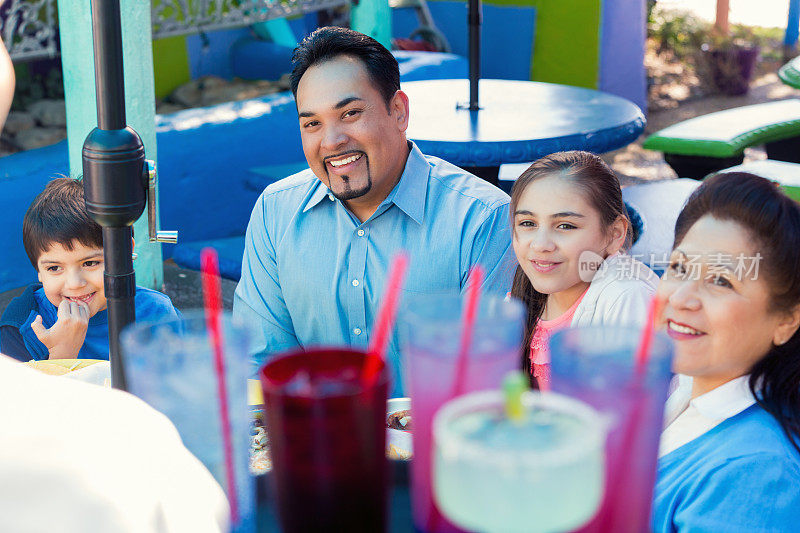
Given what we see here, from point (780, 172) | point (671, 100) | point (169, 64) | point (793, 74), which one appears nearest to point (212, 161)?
point (169, 64)

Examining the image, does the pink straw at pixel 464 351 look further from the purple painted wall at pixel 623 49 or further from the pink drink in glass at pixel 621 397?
the purple painted wall at pixel 623 49

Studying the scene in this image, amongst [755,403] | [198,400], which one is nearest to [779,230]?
[755,403]

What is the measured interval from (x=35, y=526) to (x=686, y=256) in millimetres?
1242

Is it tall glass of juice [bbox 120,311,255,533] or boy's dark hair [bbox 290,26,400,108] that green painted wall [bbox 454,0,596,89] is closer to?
boy's dark hair [bbox 290,26,400,108]

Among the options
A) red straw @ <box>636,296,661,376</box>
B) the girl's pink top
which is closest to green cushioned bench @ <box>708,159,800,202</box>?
the girl's pink top

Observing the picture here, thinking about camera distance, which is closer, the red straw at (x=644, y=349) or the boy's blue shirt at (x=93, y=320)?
the red straw at (x=644, y=349)

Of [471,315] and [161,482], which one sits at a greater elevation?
[471,315]

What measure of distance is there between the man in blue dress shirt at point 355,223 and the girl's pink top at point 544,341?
264mm

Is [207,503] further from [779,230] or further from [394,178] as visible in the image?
[394,178]

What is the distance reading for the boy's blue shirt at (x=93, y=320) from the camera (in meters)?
2.45

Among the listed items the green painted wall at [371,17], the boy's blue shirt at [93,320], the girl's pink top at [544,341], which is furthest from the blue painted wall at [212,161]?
the girl's pink top at [544,341]

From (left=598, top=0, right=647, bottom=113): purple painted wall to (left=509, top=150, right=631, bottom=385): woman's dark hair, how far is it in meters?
5.58

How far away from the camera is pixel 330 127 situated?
2.35 meters

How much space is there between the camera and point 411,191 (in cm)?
248
